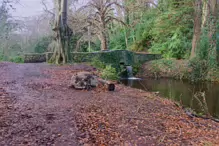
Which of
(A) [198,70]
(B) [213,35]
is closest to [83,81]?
(A) [198,70]

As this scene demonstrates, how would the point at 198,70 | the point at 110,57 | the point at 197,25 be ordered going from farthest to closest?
the point at 110,57 < the point at 197,25 < the point at 198,70

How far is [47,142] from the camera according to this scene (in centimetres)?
299

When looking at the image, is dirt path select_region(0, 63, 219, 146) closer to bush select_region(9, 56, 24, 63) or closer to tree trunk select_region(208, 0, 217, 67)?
tree trunk select_region(208, 0, 217, 67)

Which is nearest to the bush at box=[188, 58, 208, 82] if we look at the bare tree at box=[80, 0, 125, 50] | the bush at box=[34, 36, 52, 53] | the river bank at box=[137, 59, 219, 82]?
the river bank at box=[137, 59, 219, 82]

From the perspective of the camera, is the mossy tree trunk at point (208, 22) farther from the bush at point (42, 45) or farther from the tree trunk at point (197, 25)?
the bush at point (42, 45)

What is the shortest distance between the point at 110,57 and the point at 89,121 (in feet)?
34.4

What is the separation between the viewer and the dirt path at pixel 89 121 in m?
3.22

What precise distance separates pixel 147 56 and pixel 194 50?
141 inches

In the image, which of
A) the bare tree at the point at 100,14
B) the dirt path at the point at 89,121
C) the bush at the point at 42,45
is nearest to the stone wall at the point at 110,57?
the bare tree at the point at 100,14

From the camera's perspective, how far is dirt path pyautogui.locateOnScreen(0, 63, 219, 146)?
3223mm

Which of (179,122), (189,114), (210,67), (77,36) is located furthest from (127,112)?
(77,36)

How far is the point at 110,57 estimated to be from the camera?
1423cm

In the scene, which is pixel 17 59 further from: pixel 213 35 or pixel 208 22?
pixel 213 35

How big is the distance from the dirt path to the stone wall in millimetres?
7799
